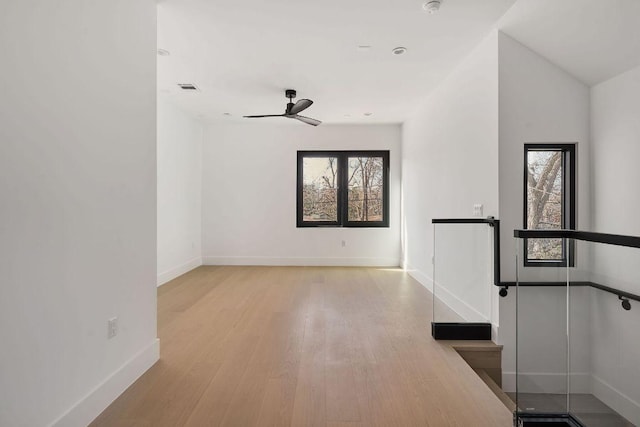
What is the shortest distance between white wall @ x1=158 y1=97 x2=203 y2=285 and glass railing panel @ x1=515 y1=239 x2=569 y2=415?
185 inches

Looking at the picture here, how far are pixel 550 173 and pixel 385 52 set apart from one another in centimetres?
191

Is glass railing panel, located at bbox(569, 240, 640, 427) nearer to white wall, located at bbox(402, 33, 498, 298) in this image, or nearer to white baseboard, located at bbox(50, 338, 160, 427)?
white wall, located at bbox(402, 33, 498, 298)

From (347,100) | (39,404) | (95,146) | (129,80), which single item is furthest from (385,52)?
(39,404)

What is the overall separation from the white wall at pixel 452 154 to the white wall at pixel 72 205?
280 cm

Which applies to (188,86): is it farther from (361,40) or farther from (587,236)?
(587,236)

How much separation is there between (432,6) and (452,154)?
5.84 ft

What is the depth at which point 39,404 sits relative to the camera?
1.56m

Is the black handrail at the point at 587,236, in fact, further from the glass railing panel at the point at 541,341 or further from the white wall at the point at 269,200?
the white wall at the point at 269,200

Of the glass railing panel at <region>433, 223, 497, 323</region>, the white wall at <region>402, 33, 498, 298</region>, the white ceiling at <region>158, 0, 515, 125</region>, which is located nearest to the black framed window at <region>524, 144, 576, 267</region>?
the white wall at <region>402, 33, 498, 298</region>

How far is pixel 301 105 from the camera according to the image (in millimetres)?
4340

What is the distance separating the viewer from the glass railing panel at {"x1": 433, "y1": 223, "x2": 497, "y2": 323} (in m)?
3.14

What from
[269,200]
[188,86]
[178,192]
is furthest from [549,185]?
[178,192]

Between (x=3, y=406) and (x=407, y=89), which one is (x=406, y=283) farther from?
(x=3, y=406)

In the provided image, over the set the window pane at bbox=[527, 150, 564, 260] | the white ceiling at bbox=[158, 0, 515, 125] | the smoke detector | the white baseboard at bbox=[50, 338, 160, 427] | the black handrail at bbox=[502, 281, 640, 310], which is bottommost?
the white baseboard at bbox=[50, 338, 160, 427]
